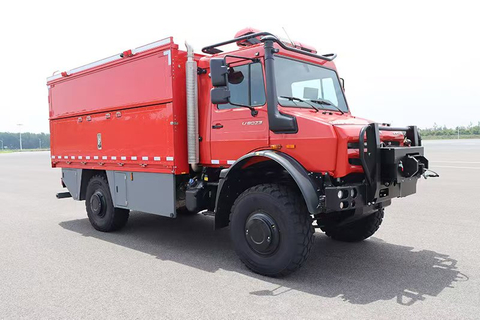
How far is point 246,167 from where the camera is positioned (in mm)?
5191

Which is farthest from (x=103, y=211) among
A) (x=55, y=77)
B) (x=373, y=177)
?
(x=373, y=177)

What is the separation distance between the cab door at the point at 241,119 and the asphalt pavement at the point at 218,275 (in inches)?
61.6

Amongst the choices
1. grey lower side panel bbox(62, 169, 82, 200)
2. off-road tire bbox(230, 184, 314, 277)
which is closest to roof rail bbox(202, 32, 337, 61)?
off-road tire bbox(230, 184, 314, 277)

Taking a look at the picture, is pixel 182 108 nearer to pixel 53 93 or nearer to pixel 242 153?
pixel 242 153

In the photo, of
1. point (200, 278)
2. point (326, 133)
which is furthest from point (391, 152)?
point (200, 278)

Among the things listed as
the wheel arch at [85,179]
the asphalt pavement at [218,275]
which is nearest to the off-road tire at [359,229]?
the asphalt pavement at [218,275]

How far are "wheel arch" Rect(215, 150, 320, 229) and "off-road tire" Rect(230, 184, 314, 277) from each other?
22 centimetres

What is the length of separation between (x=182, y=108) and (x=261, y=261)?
253 centimetres

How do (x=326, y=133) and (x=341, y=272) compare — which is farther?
(x=341, y=272)

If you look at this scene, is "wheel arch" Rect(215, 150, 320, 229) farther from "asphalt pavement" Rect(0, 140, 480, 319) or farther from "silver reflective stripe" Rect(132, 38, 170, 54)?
"silver reflective stripe" Rect(132, 38, 170, 54)

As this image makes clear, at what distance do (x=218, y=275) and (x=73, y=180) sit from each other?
181 inches

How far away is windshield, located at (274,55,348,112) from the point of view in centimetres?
499

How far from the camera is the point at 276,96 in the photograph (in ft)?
15.8

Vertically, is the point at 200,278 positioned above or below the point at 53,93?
below
